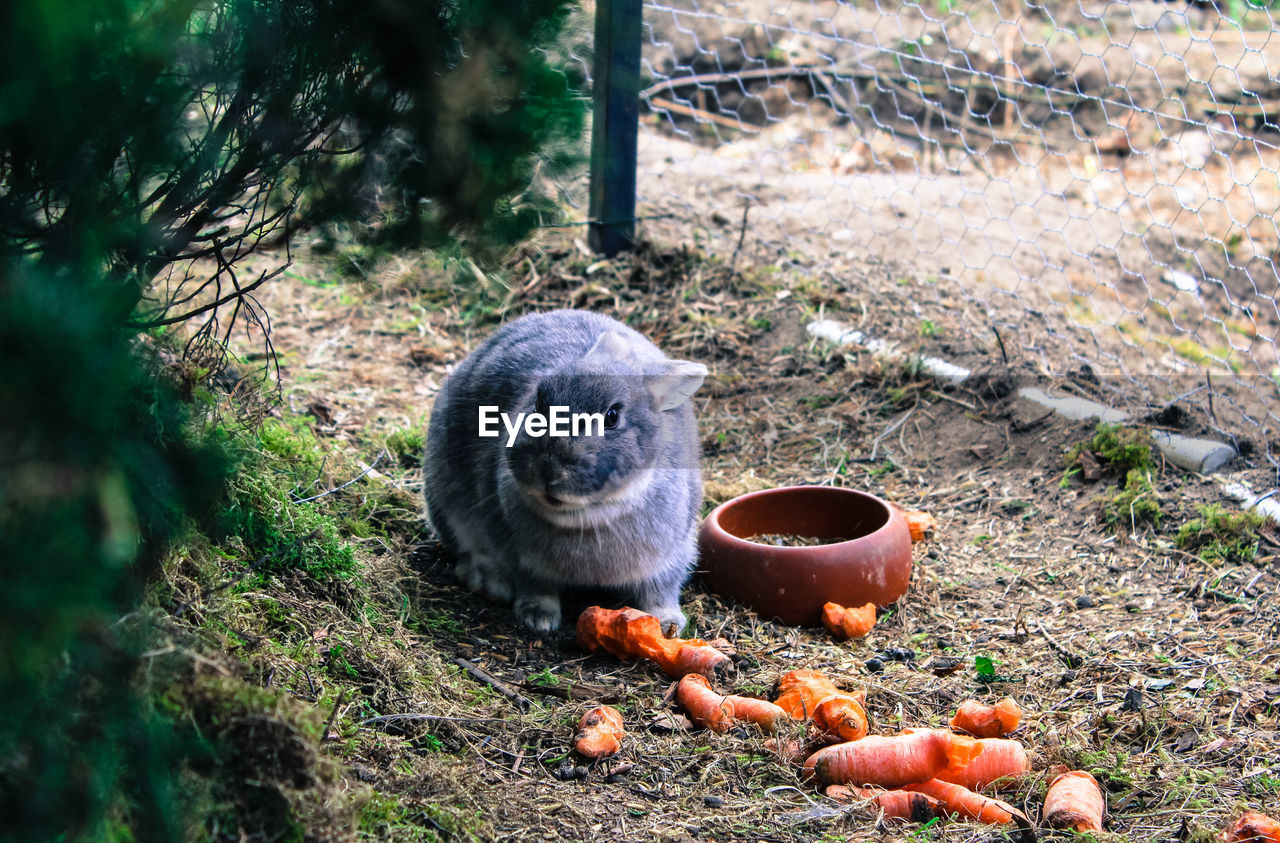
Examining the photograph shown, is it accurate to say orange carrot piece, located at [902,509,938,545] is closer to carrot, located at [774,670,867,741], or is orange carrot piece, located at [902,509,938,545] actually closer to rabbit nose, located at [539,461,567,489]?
carrot, located at [774,670,867,741]

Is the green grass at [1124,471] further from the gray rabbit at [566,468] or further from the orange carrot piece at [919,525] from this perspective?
the gray rabbit at [566,468]

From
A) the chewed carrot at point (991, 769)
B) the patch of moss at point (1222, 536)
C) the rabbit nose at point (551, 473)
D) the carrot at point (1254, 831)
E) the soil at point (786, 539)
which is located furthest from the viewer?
the soil at point (786, 539)

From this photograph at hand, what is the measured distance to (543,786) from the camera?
2.42 m

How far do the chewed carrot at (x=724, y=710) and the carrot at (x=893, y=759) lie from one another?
21cm

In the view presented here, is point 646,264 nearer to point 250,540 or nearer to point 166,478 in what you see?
point 250,540

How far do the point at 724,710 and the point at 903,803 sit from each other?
512mm

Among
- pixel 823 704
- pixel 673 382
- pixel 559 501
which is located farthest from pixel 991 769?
pixel 673 382

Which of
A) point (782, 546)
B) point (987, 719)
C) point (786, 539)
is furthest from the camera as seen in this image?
point (786, 539)

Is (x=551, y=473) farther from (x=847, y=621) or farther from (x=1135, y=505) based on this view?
(x=1135, y=505)

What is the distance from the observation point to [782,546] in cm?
354

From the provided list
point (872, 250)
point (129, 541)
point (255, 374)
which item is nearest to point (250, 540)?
point (255, 374)

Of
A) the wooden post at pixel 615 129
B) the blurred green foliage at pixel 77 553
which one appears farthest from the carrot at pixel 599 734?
Answer: the wooden post at pixel 615 129

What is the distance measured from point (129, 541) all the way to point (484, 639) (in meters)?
1.93

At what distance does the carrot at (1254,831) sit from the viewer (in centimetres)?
222
